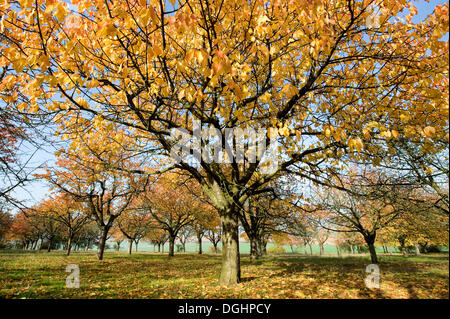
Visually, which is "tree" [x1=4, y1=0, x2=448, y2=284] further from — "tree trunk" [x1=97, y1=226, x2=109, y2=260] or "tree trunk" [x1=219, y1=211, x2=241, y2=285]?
"tree trunk" [x1=97, y1=226, x2=109, y2=260]

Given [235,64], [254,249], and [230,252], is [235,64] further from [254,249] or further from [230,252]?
[254,249]

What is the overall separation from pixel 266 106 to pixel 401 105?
12.6ft

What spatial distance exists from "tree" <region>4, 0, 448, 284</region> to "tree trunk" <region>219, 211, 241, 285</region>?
0.11 ft

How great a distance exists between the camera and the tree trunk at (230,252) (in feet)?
21.6

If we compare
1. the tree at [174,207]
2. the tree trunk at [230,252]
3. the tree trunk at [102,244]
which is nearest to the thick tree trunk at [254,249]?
the tree at [174,207]

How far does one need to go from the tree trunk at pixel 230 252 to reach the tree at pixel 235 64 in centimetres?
3

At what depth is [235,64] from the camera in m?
4.20

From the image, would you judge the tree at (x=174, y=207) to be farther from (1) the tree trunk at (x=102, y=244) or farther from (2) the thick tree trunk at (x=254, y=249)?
(2) the thick tree trunk at (x=254, y=249)

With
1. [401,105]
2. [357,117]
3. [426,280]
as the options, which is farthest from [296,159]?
[426,280]

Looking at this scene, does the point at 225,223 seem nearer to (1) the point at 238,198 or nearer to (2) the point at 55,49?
(1) the point at 238,198

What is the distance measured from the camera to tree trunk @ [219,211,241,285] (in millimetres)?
6570

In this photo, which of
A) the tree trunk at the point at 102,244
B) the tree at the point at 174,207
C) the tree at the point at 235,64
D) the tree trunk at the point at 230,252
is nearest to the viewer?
the tree at the point at 235,64

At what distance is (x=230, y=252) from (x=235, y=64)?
5.59 m
